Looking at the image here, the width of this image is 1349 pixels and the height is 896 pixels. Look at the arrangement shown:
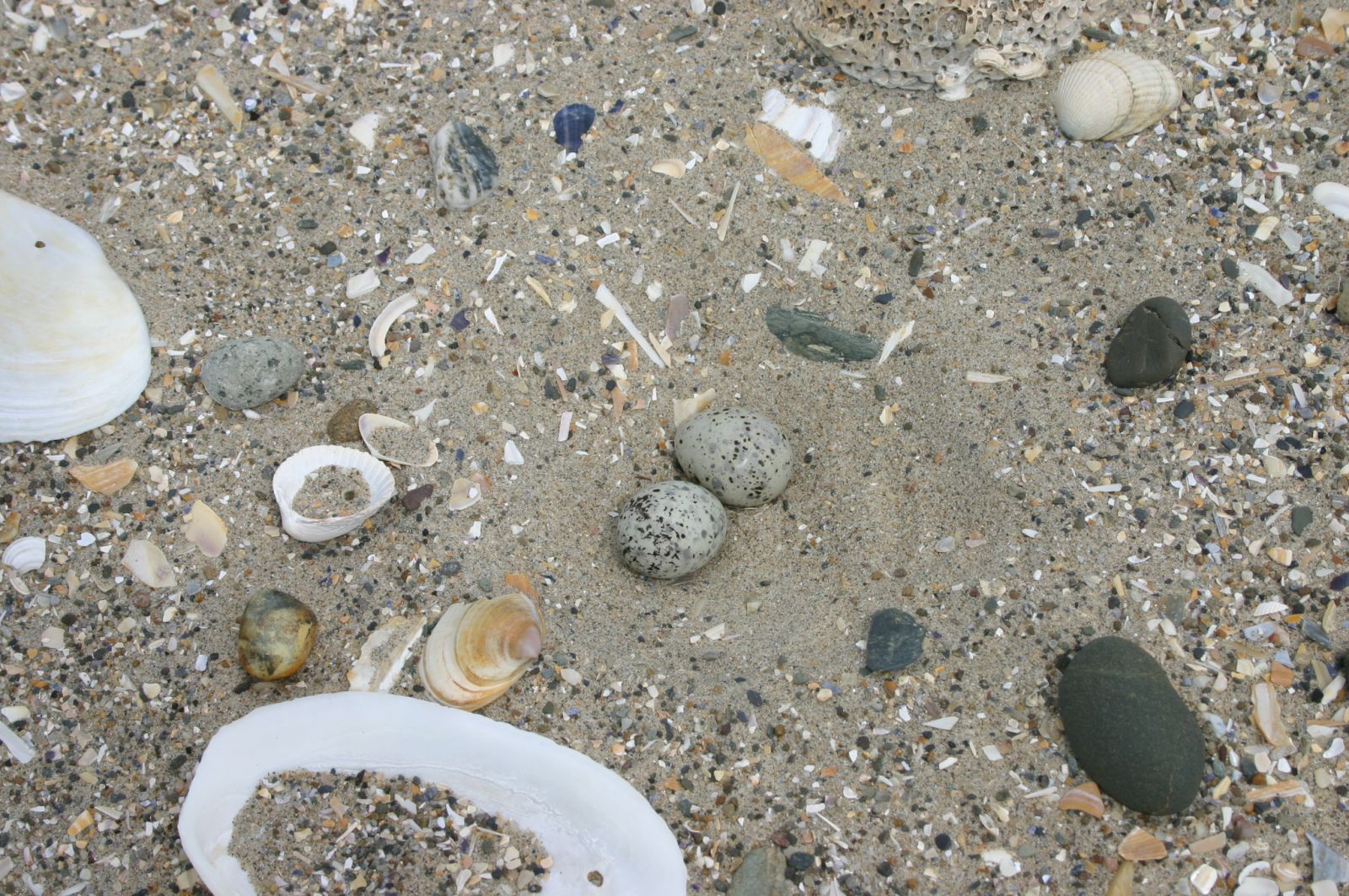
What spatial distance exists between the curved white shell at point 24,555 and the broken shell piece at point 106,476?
8.3 inches

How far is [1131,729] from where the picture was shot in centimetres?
223

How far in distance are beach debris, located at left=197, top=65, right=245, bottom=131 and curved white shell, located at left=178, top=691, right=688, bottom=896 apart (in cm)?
205

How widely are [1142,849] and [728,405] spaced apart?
1653mm

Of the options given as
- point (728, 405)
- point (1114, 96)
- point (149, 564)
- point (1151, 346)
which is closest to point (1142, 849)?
point (1151, 346)

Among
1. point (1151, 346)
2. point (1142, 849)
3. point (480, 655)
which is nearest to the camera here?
point (1142, 849)

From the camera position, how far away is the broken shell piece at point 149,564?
256cm

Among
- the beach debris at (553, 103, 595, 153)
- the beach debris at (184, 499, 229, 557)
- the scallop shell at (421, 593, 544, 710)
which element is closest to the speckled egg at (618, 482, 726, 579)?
the scallop shell at (421, 593, 544, 710)

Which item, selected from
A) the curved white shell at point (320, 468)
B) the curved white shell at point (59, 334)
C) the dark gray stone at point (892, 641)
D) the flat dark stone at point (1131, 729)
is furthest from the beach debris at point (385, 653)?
the flat dark stone at point (1131, 729)

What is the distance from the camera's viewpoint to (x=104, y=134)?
10.2ft

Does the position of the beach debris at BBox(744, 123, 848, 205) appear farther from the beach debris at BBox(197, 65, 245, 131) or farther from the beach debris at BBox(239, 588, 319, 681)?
the beach debris at BBox(239, 588, 319, 681)

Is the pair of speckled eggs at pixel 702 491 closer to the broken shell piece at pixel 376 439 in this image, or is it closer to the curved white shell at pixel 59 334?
the broken shell piece at pixel 376 439

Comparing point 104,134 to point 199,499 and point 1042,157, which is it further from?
point 1042,157

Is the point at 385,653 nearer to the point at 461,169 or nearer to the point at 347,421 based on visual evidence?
the point at 347,421

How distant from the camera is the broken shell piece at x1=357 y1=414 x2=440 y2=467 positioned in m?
2.68
